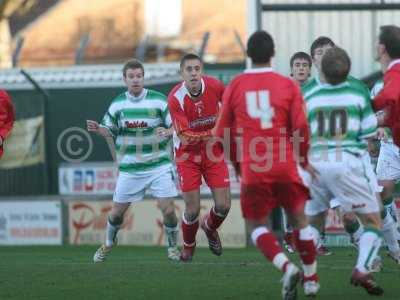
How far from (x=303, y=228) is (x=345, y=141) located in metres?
0.80

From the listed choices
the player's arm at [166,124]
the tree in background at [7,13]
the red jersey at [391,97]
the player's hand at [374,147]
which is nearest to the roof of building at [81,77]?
the player's hand at [374,147]

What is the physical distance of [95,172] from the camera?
21.2 meters

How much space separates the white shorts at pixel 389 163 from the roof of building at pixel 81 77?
8.82 meters

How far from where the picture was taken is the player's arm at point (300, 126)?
10.2 metres

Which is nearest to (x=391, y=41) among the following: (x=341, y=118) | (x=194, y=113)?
(x=341, y=118)

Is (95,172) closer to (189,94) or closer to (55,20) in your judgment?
(189,94)

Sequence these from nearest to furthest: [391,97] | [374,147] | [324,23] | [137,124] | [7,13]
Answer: [391,97] → [137,124] → [374,147] → [324,23] → [7,13]

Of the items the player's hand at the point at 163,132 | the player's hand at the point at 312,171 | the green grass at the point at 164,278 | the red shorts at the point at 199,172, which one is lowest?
the green grass at the point at 164,278

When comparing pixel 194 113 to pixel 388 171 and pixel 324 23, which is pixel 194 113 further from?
pixel 324 23

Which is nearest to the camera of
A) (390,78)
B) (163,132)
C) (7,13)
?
(390,78)

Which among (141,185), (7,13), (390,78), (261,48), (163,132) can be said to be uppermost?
(7,13)

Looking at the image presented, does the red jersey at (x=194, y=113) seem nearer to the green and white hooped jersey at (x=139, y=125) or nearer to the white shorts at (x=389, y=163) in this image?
the green and white hooped jersey at (x=139, y=125)

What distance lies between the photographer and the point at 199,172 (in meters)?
13.8

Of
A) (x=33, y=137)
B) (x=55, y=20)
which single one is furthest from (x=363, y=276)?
(x=55, y=20)
